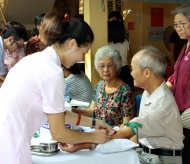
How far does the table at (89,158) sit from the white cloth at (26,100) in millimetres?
169

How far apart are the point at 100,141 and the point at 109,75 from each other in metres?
1.08

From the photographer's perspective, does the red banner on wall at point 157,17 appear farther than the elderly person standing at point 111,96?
Yes

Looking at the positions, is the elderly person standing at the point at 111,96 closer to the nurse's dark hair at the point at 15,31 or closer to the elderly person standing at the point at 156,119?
the elderly person standing at the point at 156,119

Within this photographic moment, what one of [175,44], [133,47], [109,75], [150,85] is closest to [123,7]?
[133,47]

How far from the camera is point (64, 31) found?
148 centimetres

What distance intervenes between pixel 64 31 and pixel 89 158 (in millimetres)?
645

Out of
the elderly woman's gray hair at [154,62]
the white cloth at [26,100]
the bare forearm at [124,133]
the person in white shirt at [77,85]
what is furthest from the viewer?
the person in white shirt at [77,85]

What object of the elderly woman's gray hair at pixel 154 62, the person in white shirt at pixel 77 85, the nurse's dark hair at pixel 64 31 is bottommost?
the person in white shirt at pixel 77 85

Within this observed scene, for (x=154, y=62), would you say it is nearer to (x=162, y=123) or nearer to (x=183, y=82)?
(x=162, y=123)

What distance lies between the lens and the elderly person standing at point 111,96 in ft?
8.39

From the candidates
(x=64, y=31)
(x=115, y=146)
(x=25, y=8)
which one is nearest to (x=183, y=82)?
(x=115, y=146)

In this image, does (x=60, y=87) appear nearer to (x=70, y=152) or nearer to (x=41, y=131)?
(x=70, y=152)

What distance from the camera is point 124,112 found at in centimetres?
254

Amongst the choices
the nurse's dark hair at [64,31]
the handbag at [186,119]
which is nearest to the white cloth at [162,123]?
Result: the handbag at [186,119]
